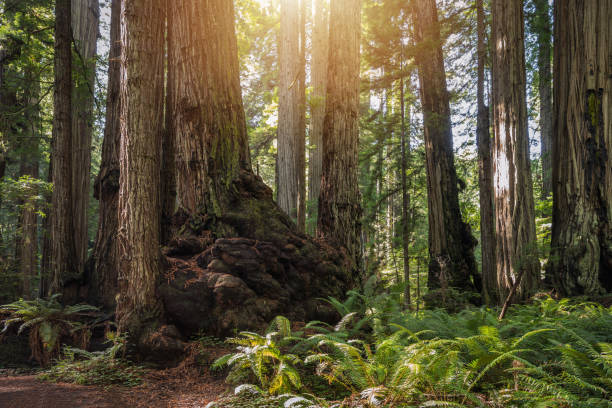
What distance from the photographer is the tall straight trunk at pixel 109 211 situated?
6.61 meters

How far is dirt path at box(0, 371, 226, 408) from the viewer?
2914 millimetres

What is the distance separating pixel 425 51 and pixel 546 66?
6018mm

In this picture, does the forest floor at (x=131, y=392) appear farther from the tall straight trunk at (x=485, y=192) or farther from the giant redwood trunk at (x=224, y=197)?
the tall straight trunk at (x=485, y=192)

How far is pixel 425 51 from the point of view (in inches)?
375

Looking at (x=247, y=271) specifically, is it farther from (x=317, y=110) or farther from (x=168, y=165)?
(x=317, y=110)

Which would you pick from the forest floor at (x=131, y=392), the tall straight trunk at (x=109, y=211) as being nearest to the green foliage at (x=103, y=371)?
the forest floor at (x=131, y=392)

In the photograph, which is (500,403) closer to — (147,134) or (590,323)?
(590,323)

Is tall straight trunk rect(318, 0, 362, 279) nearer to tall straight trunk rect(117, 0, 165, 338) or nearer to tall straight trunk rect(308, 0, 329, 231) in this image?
tall straight trunk rect(117, 0, 165, 338)

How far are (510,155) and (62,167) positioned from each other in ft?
30.0

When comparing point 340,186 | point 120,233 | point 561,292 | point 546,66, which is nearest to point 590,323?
point 561,292

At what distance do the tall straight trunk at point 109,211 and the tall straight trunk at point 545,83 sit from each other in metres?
11.7

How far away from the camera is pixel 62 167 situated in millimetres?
7297

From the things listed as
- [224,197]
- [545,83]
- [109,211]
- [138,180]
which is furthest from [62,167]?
[545,83]

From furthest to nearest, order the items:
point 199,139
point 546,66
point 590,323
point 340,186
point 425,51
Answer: point 546,66 → point 425,51 → point 340,186 → point 199,139 → point 590,323
